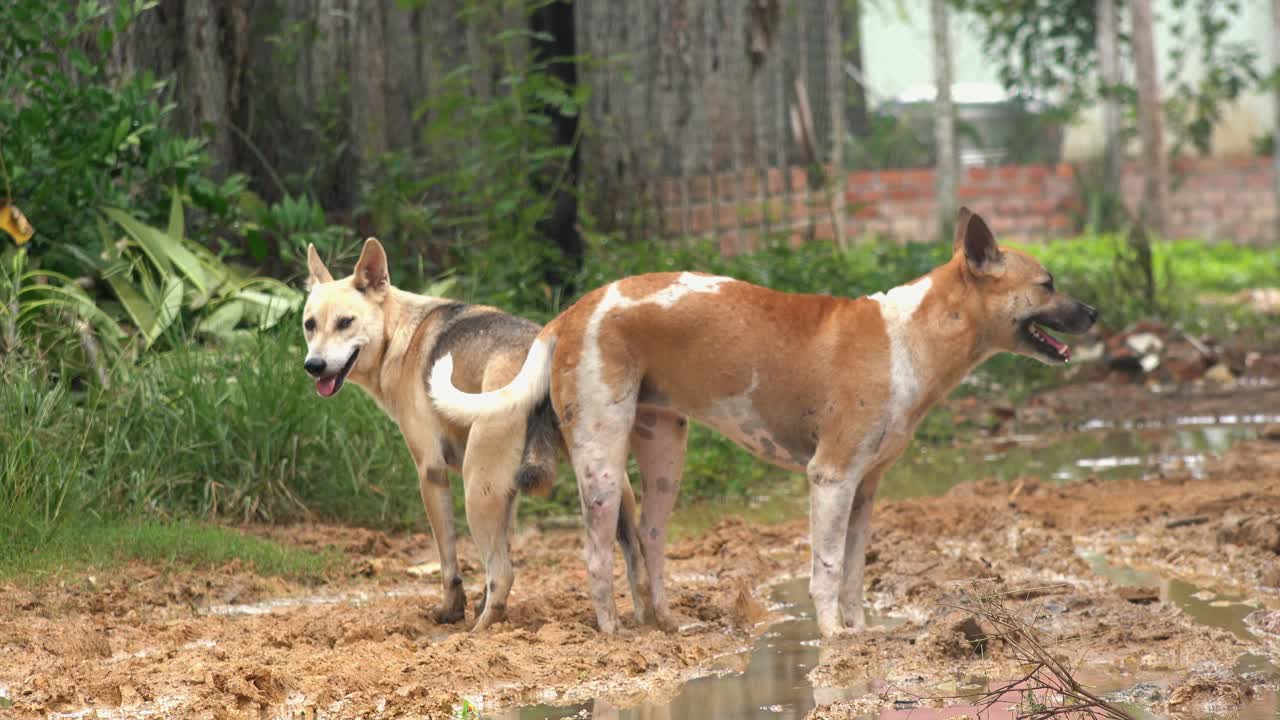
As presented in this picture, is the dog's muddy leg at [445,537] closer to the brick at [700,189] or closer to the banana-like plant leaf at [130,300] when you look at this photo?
the banana-like plant leaf at [130,300]

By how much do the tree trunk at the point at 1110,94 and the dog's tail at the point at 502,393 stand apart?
15622 mm

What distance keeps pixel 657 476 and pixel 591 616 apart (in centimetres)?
59

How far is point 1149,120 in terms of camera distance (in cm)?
2039

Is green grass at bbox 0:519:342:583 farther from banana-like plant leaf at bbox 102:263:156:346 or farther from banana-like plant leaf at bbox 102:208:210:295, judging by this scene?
banana-like plant leaf at bbox 102:208:210:295

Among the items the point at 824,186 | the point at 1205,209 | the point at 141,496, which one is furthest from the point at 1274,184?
the point at 141,496

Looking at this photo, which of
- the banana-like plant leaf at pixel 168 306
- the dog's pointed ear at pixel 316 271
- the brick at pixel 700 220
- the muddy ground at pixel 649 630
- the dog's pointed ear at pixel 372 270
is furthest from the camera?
the brick at pixel 700 220

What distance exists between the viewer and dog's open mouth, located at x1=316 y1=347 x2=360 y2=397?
6.27 metres

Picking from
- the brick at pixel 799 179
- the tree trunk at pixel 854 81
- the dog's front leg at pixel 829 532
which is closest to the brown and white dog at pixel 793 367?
the dog's front leg at pixel 829 532

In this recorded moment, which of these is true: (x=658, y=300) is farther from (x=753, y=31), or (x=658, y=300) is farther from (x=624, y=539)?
(x=753, y=31)

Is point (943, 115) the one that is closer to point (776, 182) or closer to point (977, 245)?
point (776, 182)

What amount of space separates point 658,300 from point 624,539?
0.93 metres

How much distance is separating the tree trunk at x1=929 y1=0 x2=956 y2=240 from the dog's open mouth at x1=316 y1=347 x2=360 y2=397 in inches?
565

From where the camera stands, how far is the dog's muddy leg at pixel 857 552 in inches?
234

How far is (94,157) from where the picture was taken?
877cm
